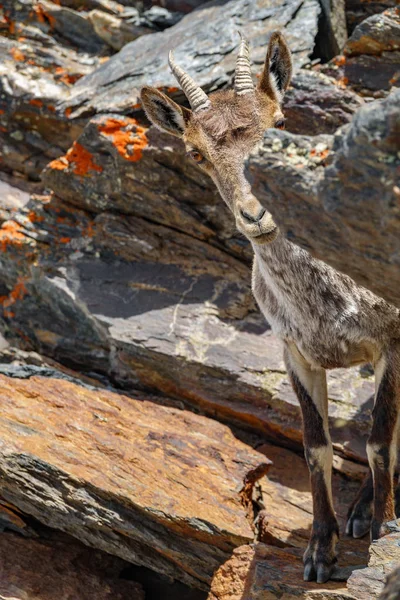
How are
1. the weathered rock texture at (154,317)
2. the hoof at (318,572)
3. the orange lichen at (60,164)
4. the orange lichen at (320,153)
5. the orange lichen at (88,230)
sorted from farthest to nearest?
the orange lichen at (88,230), the orange lichen at (60,164), the weathered rock texture at (154,317), the hoof at (318,572), the orange lichen at (320,153)

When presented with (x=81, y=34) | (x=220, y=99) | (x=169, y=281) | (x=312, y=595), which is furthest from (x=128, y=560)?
(x=81, y=34)

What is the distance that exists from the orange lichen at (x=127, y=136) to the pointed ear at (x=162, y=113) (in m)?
2.00

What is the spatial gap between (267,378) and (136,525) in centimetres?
257

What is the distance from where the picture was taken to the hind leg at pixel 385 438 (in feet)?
21.6

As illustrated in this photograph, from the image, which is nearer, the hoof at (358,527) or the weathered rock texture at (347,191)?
the weathered rock texture at (347,191)

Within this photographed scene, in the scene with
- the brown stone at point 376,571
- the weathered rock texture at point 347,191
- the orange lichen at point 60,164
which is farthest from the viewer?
the orange lichen at point 60,164

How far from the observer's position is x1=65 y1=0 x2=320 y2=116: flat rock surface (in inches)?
397

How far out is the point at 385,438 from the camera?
6613 millimetres

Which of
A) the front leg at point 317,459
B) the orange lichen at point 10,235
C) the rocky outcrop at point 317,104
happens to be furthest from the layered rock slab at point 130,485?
the rocky outcrop at point 317,104

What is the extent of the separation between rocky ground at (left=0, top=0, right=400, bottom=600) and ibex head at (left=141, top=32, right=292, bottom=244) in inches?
48.1

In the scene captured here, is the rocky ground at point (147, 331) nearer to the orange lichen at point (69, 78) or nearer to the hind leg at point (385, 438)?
the orange lichen at point (69, 78)

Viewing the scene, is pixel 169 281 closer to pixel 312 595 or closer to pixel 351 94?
pixel 351 94

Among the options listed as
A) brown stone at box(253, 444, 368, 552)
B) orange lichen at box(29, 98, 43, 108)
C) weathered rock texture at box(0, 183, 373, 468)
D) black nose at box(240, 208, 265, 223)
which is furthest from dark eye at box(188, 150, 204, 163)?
orange lichen at box(29, 98, 43, 108)

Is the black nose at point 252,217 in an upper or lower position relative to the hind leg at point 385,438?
upper
